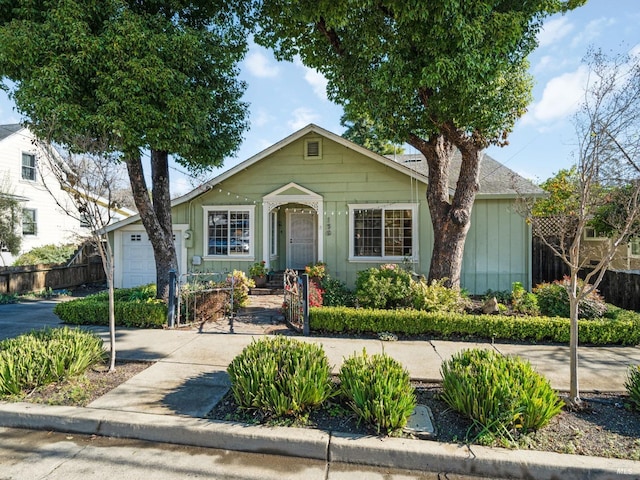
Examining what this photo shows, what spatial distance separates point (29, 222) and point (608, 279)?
916 inches

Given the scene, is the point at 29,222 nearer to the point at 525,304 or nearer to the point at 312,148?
the point at 312,148

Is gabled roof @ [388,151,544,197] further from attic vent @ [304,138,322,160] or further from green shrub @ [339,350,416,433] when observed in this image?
green shrub @ [339,350,416,433]

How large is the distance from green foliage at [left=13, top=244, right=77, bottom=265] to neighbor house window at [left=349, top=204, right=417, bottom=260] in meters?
12.6

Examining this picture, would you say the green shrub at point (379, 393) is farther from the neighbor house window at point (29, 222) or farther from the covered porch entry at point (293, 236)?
the neighbor house window at point (29, 222)

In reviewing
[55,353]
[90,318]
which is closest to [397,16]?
[55,353]

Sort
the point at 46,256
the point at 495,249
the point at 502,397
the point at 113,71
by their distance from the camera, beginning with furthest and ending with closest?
the point at 46,256
the point at 495,249
the point at 113,71
the point at 502,397

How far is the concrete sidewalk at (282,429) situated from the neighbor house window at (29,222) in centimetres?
1449

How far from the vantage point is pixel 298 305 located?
7250 mm

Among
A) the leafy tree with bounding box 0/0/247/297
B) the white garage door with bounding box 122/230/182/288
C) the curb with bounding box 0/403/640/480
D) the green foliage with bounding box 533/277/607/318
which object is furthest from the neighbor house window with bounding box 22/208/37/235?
the green foliage with bounding box 533/277/607/318

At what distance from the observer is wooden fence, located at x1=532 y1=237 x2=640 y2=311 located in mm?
8933

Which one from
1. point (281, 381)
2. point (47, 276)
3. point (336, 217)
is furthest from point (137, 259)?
point (281, 381)

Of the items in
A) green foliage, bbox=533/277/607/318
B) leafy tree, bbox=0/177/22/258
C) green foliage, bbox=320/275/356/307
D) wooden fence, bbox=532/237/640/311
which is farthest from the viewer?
leafy tree, bbox=0/177/22/258

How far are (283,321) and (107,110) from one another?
5.40 m

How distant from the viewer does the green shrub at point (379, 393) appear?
129 inches
